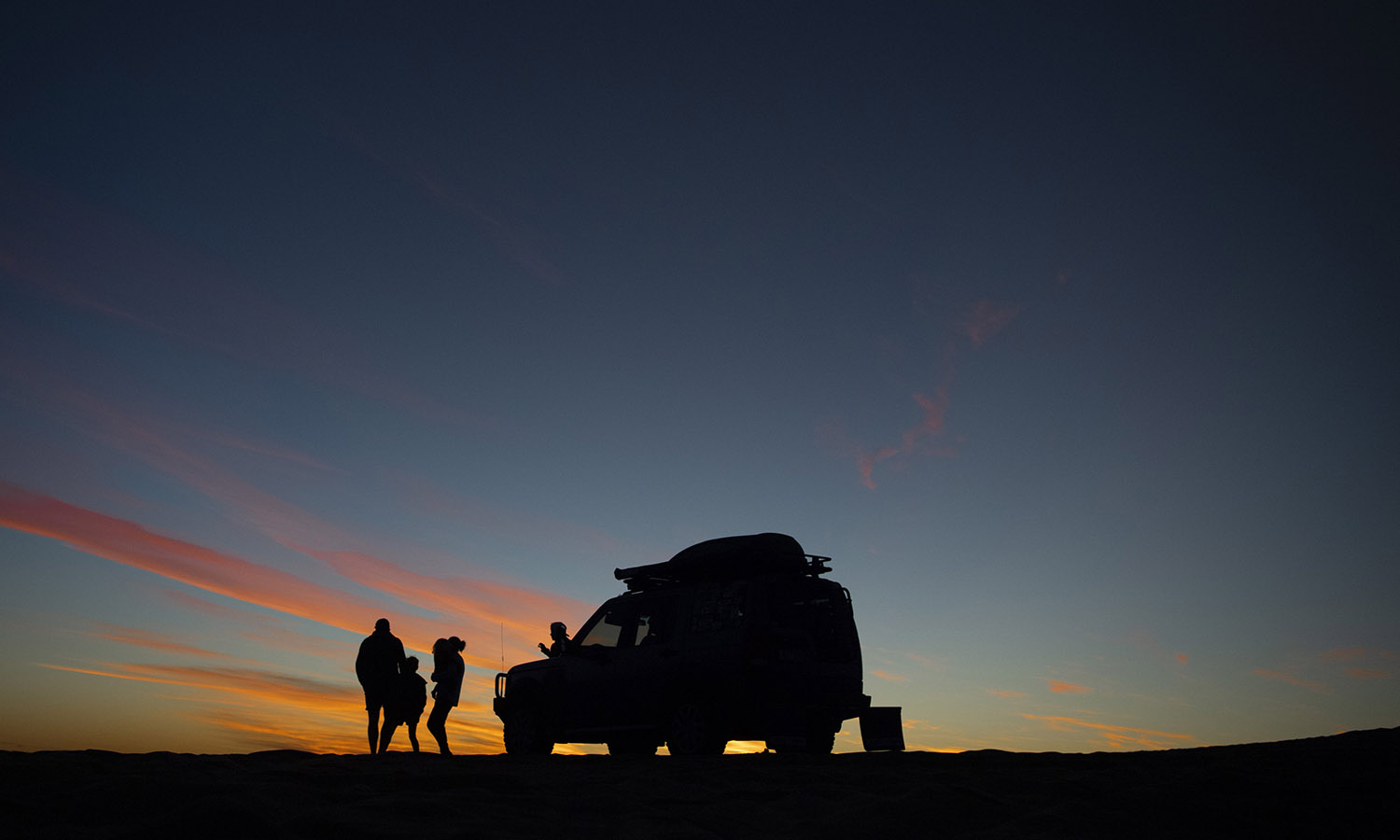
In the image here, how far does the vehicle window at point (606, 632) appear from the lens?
11453 mm

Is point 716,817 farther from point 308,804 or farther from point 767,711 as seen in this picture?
point 767,711

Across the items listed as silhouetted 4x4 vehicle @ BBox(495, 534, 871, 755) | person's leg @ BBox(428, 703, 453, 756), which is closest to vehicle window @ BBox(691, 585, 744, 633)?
silhouetted 4x4 vehicle @ BBox(495, 534, 871, 755)

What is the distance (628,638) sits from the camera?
11.3 meters

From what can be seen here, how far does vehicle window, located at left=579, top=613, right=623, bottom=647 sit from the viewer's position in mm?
11453

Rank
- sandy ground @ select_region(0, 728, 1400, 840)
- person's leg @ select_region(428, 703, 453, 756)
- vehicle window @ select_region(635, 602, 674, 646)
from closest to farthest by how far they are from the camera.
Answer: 1. sandy ground @ select_region(0, 728, 1400, 840)
2. vehicle window @ select_region(635, 602, 674, 646)
3. person's leg @ select_region(428, 703, 453, 756)

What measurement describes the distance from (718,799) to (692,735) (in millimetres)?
4723

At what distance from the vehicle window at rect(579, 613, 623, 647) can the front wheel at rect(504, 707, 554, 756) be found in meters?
1.23

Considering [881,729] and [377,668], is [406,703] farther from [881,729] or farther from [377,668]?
[881,729]

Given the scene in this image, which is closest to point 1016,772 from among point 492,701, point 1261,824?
point 1261,824

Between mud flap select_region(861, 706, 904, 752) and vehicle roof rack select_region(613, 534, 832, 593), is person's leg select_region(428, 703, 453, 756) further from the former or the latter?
mud flap select_region(861, 706, 904, 752)

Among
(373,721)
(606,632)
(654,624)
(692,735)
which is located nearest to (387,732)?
(373,721)

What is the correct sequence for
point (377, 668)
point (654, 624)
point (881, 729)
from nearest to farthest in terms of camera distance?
point (881, 729) < point (654, 624) < point (377, 668)

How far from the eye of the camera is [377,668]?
11.5 meters

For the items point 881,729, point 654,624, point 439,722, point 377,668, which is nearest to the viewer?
point 881,729
